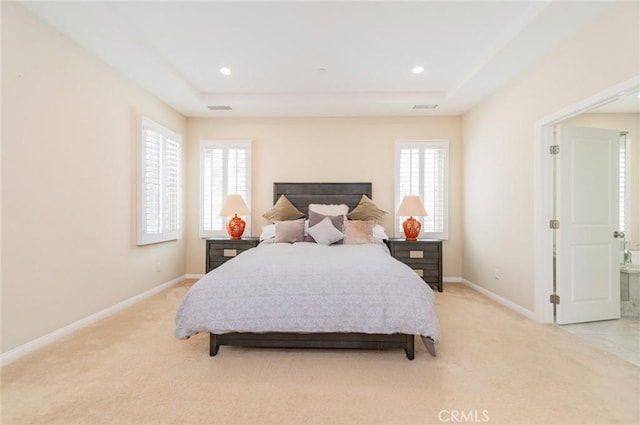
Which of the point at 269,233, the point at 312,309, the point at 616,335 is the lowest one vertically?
the point at 616,335

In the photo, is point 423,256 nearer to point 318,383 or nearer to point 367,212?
point 367,212

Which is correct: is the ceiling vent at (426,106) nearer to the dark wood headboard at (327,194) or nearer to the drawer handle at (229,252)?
the dark wood headboard at (327,194)

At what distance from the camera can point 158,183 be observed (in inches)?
159

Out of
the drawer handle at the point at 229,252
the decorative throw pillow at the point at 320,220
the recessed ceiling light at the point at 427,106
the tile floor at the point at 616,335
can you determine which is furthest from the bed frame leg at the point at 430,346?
the recessed ceiling light at the point at 427,106

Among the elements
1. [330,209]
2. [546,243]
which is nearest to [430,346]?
[546,243]

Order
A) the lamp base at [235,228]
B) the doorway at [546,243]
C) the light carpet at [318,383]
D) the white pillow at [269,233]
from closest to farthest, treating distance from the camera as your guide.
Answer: the light carpet at [318,383] → the doorway at [546,243] → the white pillow at [269,233] → the lamp base at [235,228]

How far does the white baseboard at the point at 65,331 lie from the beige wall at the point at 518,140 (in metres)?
4.37

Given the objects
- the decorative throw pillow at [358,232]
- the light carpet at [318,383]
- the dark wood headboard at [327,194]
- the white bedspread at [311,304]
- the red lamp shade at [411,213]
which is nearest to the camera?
the light carpet at [318,383]

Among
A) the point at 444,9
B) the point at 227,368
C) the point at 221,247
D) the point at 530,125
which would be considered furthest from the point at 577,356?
the point at 221,247

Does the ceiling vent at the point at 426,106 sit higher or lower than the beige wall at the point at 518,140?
higher

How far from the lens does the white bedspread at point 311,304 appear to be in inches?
85.8

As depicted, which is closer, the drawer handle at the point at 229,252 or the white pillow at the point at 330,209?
the drawer handle at the point at 229,252

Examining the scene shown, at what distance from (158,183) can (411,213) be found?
11.4ft

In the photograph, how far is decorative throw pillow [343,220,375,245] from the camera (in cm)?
389
